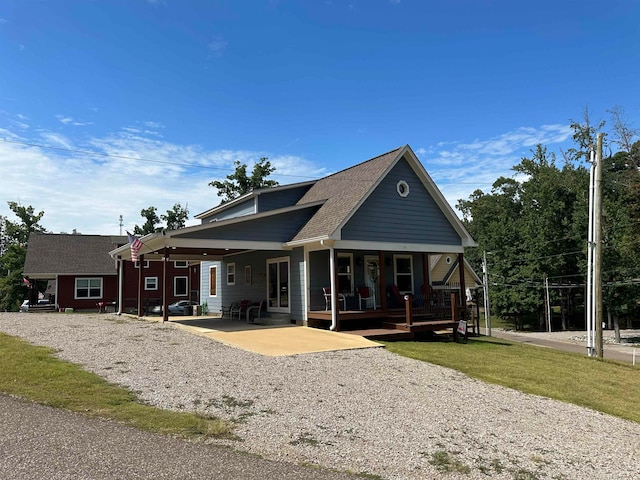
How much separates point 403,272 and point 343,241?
445 centimetres

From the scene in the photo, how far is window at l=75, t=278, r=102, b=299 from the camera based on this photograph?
32219mm

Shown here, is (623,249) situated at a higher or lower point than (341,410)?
higher

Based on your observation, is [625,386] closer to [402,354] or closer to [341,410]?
[402,354]

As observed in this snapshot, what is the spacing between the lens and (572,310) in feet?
144

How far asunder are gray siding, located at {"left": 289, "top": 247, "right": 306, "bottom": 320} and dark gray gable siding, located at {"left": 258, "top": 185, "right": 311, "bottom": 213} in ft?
12.7

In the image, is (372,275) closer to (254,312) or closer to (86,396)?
(254,312)

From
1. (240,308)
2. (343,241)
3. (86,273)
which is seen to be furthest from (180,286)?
(343,241)

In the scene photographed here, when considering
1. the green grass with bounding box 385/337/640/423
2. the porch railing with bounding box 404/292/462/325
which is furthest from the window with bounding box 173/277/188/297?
the green grass with bounding box 385/337/640/423

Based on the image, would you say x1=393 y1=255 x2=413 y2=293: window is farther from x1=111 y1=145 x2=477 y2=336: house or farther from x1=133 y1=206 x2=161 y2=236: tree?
x1=133 y1=206 x2=161 y2=236: tree

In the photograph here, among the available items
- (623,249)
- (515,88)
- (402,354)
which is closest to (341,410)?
(402,354)

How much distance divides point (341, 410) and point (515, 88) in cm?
1614

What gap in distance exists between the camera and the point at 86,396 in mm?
6180

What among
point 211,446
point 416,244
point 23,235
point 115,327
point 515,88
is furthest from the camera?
point 23,235

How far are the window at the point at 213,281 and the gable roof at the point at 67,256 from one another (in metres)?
13.6
